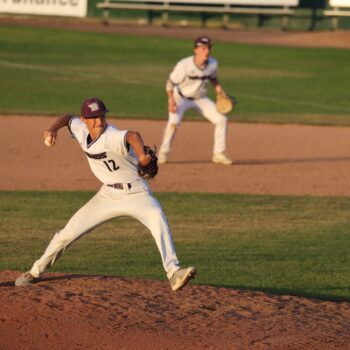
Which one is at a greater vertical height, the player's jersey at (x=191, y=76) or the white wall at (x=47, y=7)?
the white wall at (x=47, y=7)

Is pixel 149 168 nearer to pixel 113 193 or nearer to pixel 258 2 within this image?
pixel 113 193

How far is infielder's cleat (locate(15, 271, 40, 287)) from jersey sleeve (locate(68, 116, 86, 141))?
4.06ft

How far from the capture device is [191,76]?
16.7m

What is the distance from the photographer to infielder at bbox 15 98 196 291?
29.4ft

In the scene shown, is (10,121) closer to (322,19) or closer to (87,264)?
(87,264)

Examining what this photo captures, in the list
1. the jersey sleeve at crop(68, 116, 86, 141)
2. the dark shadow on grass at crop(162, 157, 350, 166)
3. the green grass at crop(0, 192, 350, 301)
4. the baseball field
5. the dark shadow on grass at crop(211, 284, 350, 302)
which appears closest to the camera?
the baseball field

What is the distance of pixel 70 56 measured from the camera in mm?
34656

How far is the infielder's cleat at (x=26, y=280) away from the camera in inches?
376

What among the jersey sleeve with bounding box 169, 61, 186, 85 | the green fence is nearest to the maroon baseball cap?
the jersey sleeve with bounding box 169, 61, 186, 85

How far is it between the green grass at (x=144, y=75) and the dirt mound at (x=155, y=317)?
43.5ft

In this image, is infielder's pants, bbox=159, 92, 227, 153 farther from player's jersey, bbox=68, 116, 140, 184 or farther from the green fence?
the green fence

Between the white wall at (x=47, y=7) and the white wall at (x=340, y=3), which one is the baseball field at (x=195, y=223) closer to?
the white wall at (x=47, y=7)

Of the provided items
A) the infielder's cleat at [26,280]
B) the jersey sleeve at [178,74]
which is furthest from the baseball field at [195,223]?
the jersey sleeve at [178,74]

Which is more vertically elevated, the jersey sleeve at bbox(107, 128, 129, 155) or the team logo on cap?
the team logo on cap
